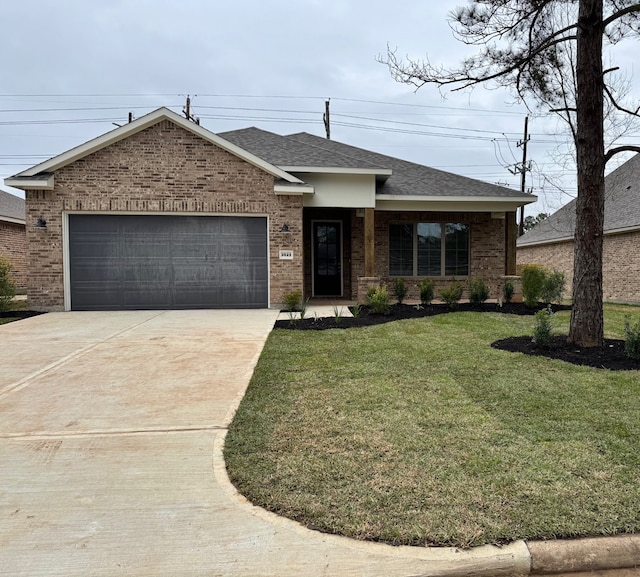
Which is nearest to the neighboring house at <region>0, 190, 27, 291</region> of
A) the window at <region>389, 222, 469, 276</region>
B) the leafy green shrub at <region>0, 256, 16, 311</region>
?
the leafy green shrub at <region>0, 256, 16, 311</region>

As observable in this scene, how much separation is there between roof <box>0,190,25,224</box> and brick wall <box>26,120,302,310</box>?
8533mm

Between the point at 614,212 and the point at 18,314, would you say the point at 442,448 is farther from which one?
the point at 614,212

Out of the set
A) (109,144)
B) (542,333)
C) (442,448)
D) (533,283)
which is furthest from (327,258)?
(442,448)

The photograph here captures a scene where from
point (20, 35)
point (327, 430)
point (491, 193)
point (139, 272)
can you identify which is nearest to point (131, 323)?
point (139, 272)

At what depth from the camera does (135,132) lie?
10828 millimetres

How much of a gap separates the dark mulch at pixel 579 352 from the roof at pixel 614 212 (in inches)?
408

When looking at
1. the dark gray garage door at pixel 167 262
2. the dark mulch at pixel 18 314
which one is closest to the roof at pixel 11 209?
the dark mulch at pixel 18 314

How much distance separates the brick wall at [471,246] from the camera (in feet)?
45.6

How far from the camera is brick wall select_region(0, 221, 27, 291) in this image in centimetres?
1764

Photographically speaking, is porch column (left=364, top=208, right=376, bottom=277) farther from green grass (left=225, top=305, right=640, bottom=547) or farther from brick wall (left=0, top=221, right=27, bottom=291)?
brick wall (left=0, top=221, right=27, bottom=291)

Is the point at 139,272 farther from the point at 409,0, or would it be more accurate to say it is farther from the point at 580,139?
the point at 580,139

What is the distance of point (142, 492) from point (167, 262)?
9133 mm

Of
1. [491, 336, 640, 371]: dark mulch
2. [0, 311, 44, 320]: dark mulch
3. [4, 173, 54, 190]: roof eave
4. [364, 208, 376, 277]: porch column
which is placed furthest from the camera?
[364, 208, 376, 277]: porch column

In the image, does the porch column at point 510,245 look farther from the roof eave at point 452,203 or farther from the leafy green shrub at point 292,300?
the leafy green shrub at point 292,300
